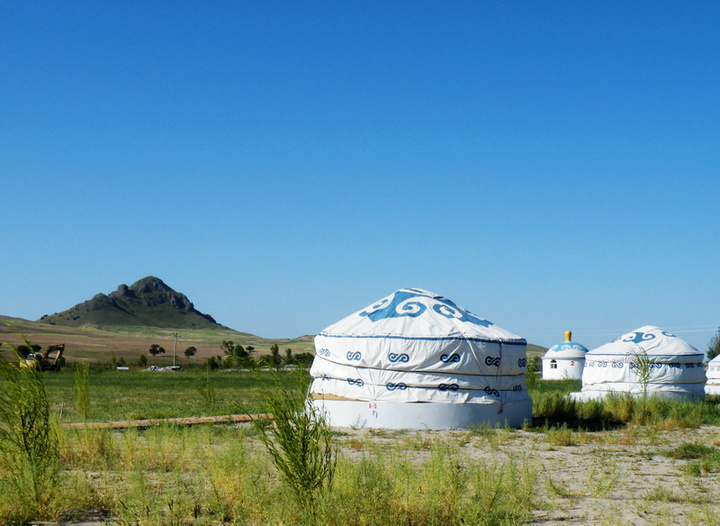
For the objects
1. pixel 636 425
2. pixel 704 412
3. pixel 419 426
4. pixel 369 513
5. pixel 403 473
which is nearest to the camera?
pixel 369 513

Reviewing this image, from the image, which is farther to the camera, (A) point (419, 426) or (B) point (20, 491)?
(A) point (419, 426)

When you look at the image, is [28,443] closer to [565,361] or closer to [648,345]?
[648,345]

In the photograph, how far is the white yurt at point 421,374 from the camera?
1283 cm

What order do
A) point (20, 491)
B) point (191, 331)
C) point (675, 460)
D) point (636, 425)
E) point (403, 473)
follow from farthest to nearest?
point (191, 331) < point (636, 425) < point (675, 460) < point (403, 473) < point (20, 491)

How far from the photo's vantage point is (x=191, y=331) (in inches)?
6398

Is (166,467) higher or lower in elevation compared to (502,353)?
lower

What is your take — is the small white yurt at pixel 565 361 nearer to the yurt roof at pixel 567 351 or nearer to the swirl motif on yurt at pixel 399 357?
the yurt roof at pixel 567 351

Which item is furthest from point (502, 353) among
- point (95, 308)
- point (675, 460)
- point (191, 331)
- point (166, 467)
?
point (95, 308)

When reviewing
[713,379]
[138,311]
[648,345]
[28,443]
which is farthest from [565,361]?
[138,311]

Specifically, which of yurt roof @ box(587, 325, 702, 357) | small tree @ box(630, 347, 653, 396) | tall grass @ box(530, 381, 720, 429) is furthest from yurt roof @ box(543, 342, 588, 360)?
tall grass @ box(530, 381, 720, 429)

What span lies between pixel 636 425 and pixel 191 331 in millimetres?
154376

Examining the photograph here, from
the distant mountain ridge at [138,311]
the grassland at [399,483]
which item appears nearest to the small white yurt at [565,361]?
the grassland at [399,483]

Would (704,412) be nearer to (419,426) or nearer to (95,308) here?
(419,426)

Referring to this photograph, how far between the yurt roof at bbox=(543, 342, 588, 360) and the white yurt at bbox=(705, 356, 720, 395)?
12.8 m
